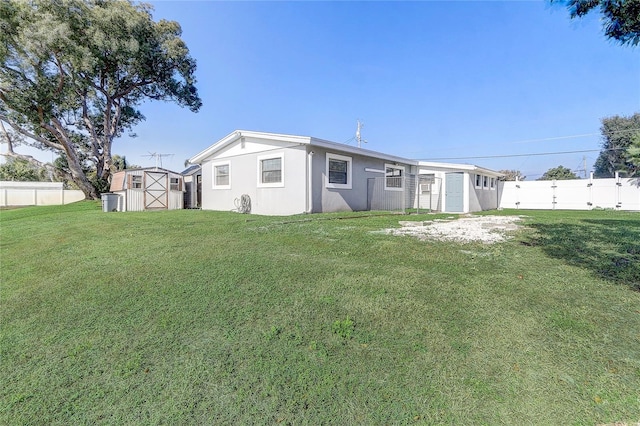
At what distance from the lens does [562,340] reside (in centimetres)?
240

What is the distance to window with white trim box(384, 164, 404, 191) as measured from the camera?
13.8 metres

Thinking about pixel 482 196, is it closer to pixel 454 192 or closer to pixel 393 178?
pixel 454 192

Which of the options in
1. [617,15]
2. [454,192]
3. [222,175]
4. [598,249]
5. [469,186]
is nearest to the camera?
[617,15]

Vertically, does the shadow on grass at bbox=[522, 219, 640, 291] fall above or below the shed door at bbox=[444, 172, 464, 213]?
below

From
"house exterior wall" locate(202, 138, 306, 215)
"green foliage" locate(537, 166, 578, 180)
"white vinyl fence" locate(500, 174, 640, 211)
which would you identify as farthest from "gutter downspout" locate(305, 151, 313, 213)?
"green foliage" locate(537, 166, 578, 180)

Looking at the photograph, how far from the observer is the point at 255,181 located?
38.9 ft

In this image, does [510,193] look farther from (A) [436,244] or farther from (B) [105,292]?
(B) [105,292]

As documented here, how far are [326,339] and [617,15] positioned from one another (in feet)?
14.5

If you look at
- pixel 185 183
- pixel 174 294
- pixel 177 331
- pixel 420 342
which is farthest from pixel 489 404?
pixel 185 183

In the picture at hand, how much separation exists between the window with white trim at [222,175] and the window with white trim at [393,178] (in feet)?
23.4

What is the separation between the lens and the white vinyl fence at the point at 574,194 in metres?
16.4

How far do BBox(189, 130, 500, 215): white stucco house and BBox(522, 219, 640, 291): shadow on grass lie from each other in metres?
6.39

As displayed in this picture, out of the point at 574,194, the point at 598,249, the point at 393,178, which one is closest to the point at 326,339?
the point at 598,249

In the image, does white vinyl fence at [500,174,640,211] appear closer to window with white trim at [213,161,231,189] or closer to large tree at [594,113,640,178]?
large tree at [594,113,640,178]
